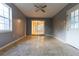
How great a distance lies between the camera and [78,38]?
5.87 meters

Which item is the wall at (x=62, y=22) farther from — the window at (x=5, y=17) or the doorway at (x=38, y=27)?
the doorway at (x=38, y=27)

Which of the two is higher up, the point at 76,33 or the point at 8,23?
the point at 8,23

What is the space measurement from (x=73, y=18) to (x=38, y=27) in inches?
405

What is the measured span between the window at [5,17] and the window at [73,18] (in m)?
3.54

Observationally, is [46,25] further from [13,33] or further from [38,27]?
[13,33]

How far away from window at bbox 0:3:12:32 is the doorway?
9321 millimetres

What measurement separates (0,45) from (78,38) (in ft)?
11.9

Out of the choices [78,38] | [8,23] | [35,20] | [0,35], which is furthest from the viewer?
[35,20]

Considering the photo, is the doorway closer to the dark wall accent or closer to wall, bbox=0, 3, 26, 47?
the dark wall accent

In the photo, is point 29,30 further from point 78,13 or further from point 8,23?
point 78,13

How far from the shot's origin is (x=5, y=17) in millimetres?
6742

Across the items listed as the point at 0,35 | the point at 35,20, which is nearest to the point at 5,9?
the point at 0,35

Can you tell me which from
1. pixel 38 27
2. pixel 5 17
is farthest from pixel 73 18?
pixel 38 27

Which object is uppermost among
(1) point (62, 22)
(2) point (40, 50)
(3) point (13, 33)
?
(1) point (62, 22)
